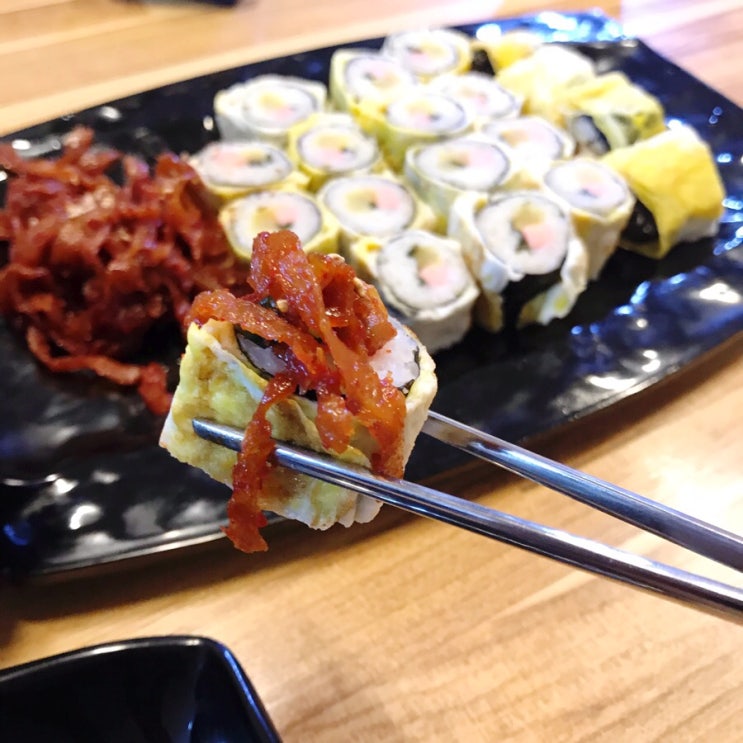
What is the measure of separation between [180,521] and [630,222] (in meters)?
1.37

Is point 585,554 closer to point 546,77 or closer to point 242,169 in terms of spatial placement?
point 242,169

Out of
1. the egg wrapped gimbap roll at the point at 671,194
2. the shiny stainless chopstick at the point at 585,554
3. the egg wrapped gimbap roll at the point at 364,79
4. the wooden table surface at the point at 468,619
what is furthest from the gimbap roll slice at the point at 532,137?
the shiny stainless chopstick at the point at 585,554

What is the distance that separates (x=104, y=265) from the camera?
64.2 inches

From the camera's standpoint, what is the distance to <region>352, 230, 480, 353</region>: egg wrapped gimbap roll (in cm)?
165

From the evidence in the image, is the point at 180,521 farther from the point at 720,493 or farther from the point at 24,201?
the point at 720,493

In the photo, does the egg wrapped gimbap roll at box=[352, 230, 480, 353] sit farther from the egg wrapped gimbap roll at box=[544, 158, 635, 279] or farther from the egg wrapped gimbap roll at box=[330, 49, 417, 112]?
the egg wrapped gimbap roll at box=[330, 49, 417, 112]

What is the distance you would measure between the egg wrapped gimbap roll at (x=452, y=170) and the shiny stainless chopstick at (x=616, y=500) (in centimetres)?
116

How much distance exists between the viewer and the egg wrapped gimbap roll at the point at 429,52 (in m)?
2.35

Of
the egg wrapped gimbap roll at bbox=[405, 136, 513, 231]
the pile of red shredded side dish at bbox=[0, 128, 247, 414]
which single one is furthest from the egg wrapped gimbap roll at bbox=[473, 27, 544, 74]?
the pile of red shredded side dish at bbox=[0, 128, 247, 414]

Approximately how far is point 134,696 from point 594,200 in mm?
1551

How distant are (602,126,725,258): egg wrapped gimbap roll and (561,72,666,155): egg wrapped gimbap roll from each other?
0.13 m

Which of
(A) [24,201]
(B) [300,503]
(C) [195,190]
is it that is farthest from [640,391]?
(A) [24,201]

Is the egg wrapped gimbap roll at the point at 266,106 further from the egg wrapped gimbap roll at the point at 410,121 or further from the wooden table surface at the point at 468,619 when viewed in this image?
the wooden table surface at the point at 468,619

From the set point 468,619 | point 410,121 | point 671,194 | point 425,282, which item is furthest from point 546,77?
point 468,619
